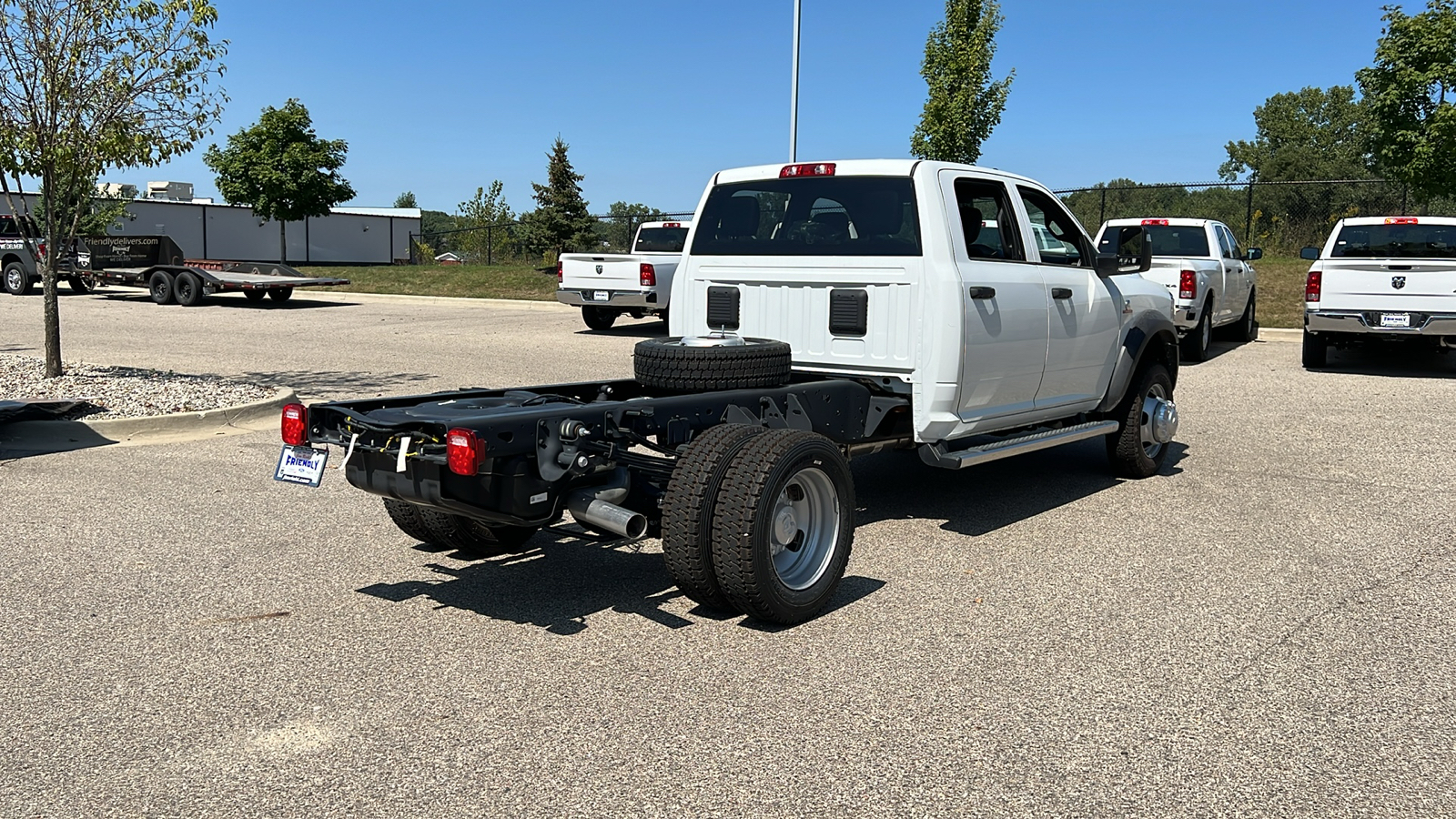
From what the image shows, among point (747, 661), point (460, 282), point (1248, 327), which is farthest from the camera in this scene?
point (460, 282)

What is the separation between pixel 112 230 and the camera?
45000 mm

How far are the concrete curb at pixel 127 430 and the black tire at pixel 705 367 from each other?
5.11 meters

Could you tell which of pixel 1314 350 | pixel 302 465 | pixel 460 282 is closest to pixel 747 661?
pixel 302 465

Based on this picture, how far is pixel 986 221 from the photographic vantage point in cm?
702

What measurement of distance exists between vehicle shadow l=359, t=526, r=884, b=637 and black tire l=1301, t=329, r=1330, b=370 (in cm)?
1132

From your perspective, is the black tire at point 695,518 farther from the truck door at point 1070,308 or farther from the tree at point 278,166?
the tree at point 278,166

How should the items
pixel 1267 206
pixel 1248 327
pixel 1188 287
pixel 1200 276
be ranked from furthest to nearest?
pixel 1267 206
pixel 1248 327
pixel 1200 276
pixel 1188 287

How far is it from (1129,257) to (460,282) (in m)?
26.7

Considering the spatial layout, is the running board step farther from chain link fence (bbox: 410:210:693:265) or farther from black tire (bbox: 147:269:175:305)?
chain link fence (bbox: 410:210:693:265)

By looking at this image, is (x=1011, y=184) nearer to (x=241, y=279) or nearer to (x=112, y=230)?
(x=241, y=279)

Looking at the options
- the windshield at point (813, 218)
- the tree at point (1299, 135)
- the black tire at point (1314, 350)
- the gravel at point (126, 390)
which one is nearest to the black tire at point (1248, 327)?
the black tire at point (1314, 350)

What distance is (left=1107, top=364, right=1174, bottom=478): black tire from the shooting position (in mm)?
8148

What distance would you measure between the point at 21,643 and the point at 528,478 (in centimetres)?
208

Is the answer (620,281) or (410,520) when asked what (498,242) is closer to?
(620,281)
